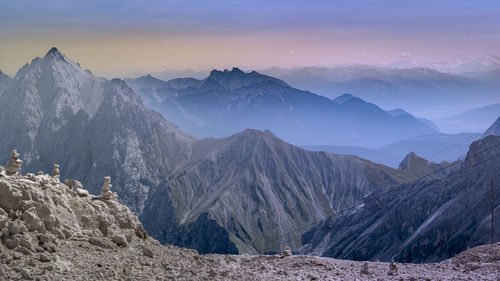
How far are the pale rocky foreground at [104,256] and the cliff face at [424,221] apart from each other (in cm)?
8030

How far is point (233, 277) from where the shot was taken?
18094 mm

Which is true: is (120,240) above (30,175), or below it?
below

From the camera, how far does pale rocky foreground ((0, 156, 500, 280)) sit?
620 inches

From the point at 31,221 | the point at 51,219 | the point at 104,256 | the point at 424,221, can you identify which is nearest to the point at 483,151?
the point at 424,221

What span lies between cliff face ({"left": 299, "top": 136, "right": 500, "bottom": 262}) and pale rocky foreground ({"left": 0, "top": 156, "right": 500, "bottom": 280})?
80.3 meters

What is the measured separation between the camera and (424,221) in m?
137

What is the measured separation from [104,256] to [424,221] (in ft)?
436

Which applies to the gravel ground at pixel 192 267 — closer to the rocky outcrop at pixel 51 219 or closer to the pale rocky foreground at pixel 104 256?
the pale rocky foreground at pixel 104 256

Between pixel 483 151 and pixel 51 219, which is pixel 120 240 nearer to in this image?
pixel 51 219

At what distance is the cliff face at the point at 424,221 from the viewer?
4348 inches

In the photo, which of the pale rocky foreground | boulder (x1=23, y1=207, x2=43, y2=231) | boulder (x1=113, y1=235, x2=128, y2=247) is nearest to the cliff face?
the pale rocky foreground

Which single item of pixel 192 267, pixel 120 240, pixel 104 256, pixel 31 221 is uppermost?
pixel 31 221

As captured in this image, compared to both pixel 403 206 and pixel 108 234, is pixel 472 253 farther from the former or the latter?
pixel 403 206

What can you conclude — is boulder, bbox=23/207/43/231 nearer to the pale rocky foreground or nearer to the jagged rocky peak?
the pale rocky foreground
